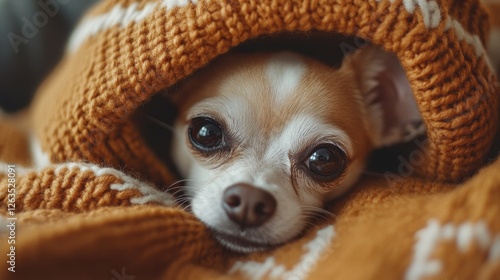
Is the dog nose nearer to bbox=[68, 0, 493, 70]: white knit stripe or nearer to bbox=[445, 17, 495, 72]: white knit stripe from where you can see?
bbox=[68, 0, 493, 70]: white knit stripe

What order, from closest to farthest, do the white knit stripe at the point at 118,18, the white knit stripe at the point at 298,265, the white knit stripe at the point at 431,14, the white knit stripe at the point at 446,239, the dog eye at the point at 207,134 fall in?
the white knit stripe at the point at 446,239, the white knit stripe at the point at 298,265, the white knit stripe at the point at 431,14, the white knit stripe at the point at 118,18, the dog eye at the point at 207,134

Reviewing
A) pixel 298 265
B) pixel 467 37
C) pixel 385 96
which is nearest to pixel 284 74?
pixel 385 96

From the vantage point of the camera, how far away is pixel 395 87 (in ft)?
4.50

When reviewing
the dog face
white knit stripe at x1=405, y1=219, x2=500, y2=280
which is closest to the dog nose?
the dog face

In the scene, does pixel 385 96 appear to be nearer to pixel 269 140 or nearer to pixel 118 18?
pixel 269 140

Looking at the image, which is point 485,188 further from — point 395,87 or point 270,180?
point 395,87

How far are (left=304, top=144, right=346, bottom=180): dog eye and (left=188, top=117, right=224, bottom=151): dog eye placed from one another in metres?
0.23

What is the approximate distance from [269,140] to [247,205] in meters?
0.22

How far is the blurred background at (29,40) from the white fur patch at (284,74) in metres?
0.88

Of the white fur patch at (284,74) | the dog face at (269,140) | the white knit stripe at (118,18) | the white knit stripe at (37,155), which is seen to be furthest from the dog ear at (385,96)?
the white knit stripe at (37,155)

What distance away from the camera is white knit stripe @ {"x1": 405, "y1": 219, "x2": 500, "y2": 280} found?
75cm

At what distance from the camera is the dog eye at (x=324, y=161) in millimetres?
1231

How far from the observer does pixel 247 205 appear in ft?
3.51

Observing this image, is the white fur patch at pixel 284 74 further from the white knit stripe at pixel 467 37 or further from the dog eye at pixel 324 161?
the white knit stripe at pixel 467 37
